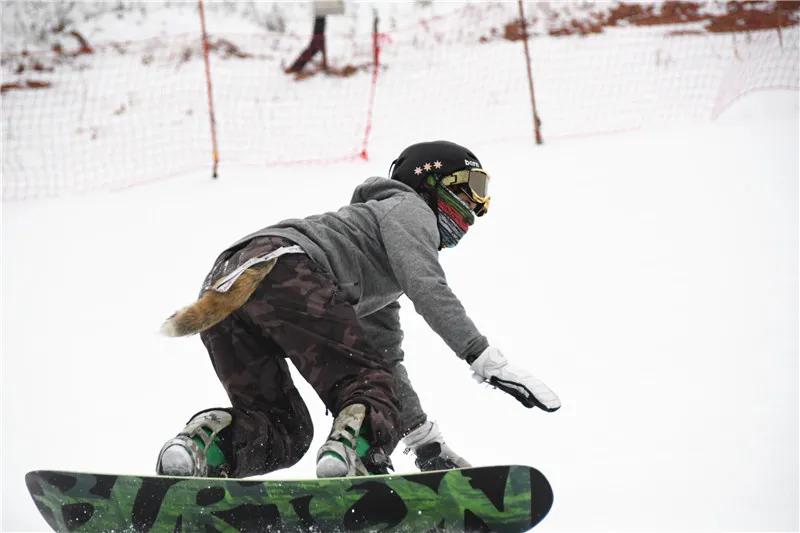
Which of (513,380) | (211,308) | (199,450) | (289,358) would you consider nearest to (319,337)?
(289,358)

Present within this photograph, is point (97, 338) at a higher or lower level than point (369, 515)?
lower

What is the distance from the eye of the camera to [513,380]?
2.30 meters

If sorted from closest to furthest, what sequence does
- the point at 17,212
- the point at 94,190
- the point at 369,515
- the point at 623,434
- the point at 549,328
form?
the point at 369,515 → the point at 623,434 → the point at 549,328 → the point at 17,212 → the point at 94,190

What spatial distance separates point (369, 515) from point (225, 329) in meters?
0.73

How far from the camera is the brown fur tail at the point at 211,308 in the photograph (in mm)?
2332

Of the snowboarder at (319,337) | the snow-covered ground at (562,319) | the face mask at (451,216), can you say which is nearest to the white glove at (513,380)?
the snowboarder at (319,337)

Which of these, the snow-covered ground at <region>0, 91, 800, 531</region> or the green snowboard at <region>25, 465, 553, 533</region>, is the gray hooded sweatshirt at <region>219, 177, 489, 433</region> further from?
the snow-covered ground at <region>0, 91, 800, 531</region>

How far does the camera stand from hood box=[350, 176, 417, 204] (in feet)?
9.19

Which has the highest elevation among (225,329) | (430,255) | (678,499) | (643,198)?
(430,255)

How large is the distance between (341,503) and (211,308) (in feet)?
2.10

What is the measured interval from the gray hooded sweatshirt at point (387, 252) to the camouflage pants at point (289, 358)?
86 millimetres

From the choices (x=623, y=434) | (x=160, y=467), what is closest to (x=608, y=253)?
(x=623, y=434)

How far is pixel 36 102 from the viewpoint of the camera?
449 inches

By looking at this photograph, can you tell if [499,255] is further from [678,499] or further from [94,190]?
[94,190]
